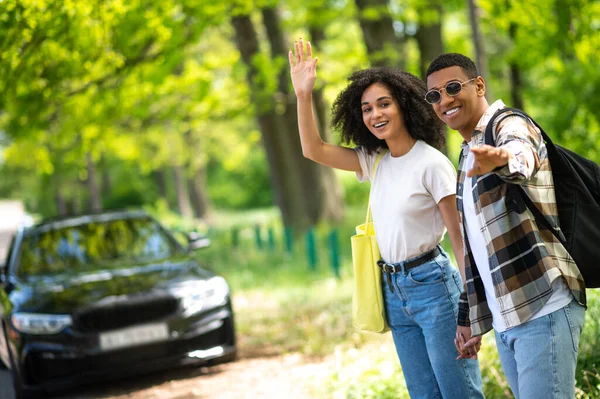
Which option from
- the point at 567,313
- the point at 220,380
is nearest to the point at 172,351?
the point at 220,380

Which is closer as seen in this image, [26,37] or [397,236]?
[397,236]

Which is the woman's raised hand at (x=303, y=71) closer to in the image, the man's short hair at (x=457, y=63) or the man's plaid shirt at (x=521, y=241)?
the man's short hair at (x=457, y=63)

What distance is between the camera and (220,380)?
23.9 ft

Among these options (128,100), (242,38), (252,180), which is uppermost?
(242,38)

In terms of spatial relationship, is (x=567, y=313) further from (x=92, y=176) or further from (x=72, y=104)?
(x=92, y=176)

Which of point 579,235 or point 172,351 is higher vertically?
point 579,235

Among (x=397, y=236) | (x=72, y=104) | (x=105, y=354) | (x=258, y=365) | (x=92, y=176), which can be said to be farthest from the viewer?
(x=92, y=176)

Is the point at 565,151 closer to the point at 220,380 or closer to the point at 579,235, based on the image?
the point at 579,235

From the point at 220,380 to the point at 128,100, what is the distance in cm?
627

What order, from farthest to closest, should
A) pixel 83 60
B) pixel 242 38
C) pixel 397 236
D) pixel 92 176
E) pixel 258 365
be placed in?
pixel 92 176
pixel 242 38
pixel 83 60
pixel 258 365
pixel 397 236

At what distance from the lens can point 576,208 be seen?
292cm

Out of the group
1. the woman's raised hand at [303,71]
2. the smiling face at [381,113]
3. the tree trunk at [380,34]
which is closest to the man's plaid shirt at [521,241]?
the smiling face at [381,113]

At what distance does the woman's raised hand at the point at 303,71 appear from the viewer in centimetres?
382

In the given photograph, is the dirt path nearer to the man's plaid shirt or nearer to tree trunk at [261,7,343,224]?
the man's plaid shirt
